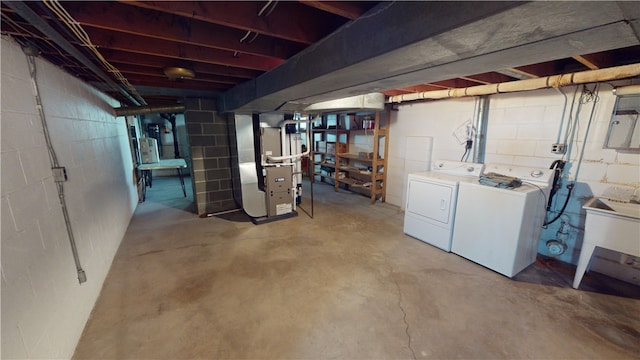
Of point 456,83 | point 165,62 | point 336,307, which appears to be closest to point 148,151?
point 165,62

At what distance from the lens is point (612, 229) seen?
6.45 ft

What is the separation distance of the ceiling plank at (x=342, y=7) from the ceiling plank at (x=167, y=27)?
74 centimetres

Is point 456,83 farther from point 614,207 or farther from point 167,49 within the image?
point 167,49

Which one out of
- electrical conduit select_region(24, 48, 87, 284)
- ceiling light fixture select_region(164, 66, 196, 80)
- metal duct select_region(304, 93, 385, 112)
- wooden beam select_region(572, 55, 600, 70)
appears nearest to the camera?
electrical conduit select_region(24, 48, 87, 284)

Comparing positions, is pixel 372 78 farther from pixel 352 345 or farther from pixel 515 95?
pixel 515 95

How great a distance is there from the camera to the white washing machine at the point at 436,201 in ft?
9.13

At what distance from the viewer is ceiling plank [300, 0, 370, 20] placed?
1.07 m

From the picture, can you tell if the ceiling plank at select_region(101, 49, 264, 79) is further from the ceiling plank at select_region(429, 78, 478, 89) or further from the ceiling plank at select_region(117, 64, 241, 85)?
the ceiling plank at select_region(429, 78, 478, 89)

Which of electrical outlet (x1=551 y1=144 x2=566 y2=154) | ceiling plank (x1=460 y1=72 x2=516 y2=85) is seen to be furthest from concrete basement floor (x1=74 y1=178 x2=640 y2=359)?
ceiling plank (x1=460 y1=72 x2=516 y2=85)

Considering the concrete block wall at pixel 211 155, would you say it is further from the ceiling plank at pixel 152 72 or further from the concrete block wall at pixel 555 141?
the concrete block wall at pixel 555 141

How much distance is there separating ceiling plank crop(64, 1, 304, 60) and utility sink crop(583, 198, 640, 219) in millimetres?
2856

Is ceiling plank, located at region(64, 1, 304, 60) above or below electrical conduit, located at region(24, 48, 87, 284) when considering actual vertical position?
above

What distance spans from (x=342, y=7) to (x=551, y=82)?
2441 millimetres

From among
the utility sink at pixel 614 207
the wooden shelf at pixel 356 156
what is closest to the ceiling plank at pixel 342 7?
the utility sink at pixel 614 207
